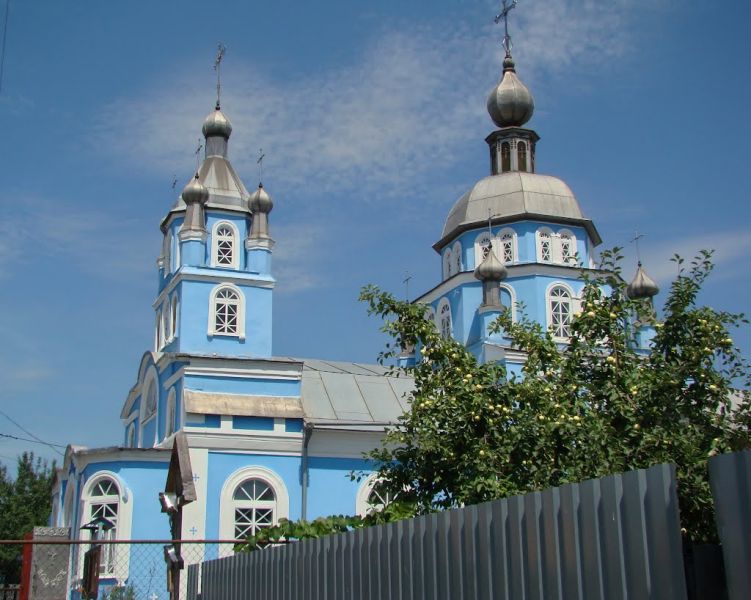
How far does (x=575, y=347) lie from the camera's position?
8.99 metres

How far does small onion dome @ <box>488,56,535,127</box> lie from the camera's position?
2991 cm

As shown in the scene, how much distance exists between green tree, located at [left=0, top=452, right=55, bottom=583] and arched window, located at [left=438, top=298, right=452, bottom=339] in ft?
59.2

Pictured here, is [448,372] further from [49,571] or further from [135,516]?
[135,516]

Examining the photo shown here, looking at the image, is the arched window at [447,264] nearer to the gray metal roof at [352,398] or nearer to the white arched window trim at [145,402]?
the gray metal roof at [352,398]

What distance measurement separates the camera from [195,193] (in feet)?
78.3

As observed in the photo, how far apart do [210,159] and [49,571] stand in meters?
15.5

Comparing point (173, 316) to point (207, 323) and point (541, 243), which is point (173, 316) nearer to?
point (207, 323)

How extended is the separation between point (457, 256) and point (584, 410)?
19627 mm

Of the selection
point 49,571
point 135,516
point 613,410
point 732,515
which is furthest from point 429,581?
point 135,516

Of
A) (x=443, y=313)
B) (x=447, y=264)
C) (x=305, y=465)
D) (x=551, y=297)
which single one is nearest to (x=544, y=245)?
(x=551, y=297)

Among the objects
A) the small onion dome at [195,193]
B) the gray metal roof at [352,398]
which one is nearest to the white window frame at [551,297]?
the gray metal roof at [352,398]

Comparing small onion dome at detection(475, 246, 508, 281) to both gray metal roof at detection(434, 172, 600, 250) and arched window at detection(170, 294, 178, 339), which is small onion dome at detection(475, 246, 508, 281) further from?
arched window at detection(170, 294, 178, 339)

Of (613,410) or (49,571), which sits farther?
(49,571)

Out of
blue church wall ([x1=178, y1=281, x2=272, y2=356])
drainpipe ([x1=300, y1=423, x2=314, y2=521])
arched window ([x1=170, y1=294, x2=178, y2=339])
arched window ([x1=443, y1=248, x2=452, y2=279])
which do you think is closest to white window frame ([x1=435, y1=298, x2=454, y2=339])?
arched window ([x1=443, y1=248, x2=452, y2=279])
